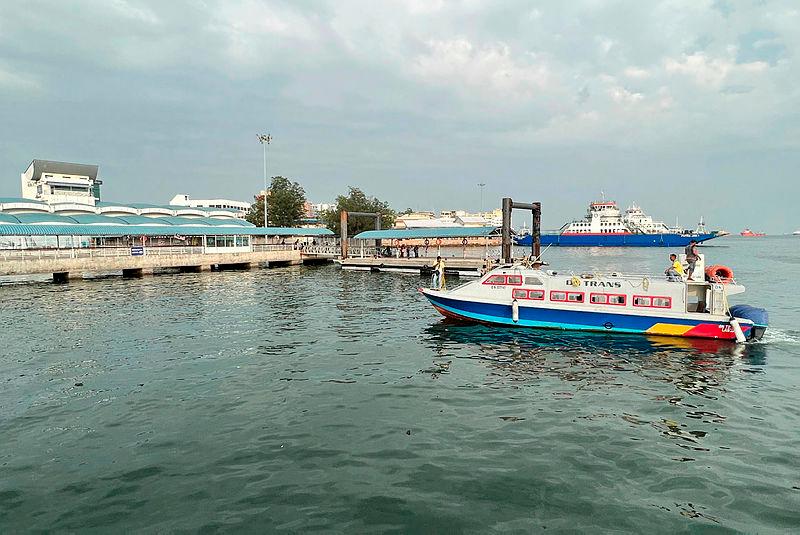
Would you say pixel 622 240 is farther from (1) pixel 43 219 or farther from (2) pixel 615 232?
(1) pixel 43 219

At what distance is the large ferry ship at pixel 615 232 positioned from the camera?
137 m

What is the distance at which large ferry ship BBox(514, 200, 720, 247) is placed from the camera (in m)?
137

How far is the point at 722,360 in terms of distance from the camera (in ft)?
59.3

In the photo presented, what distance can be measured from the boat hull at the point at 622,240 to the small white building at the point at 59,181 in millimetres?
108192

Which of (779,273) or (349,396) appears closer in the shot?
(349,396)

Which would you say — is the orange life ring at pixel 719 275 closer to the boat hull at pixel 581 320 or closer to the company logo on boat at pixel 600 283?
the boat hull at pixel 581 320

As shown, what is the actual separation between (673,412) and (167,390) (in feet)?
49.1

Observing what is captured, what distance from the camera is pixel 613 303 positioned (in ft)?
73.0

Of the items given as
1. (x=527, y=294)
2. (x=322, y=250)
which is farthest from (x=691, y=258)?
(x=322, y=250)

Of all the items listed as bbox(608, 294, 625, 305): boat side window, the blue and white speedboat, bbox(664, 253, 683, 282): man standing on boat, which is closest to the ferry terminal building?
the blue and white speedboat

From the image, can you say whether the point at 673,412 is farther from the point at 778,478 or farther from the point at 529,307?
the point at 529,307

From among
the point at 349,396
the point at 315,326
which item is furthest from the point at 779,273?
the point at 349,396

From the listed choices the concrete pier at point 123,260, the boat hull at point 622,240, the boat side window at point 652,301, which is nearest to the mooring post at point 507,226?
the boat side window at point 652,301

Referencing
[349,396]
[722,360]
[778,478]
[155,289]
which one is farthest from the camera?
[155,289]
